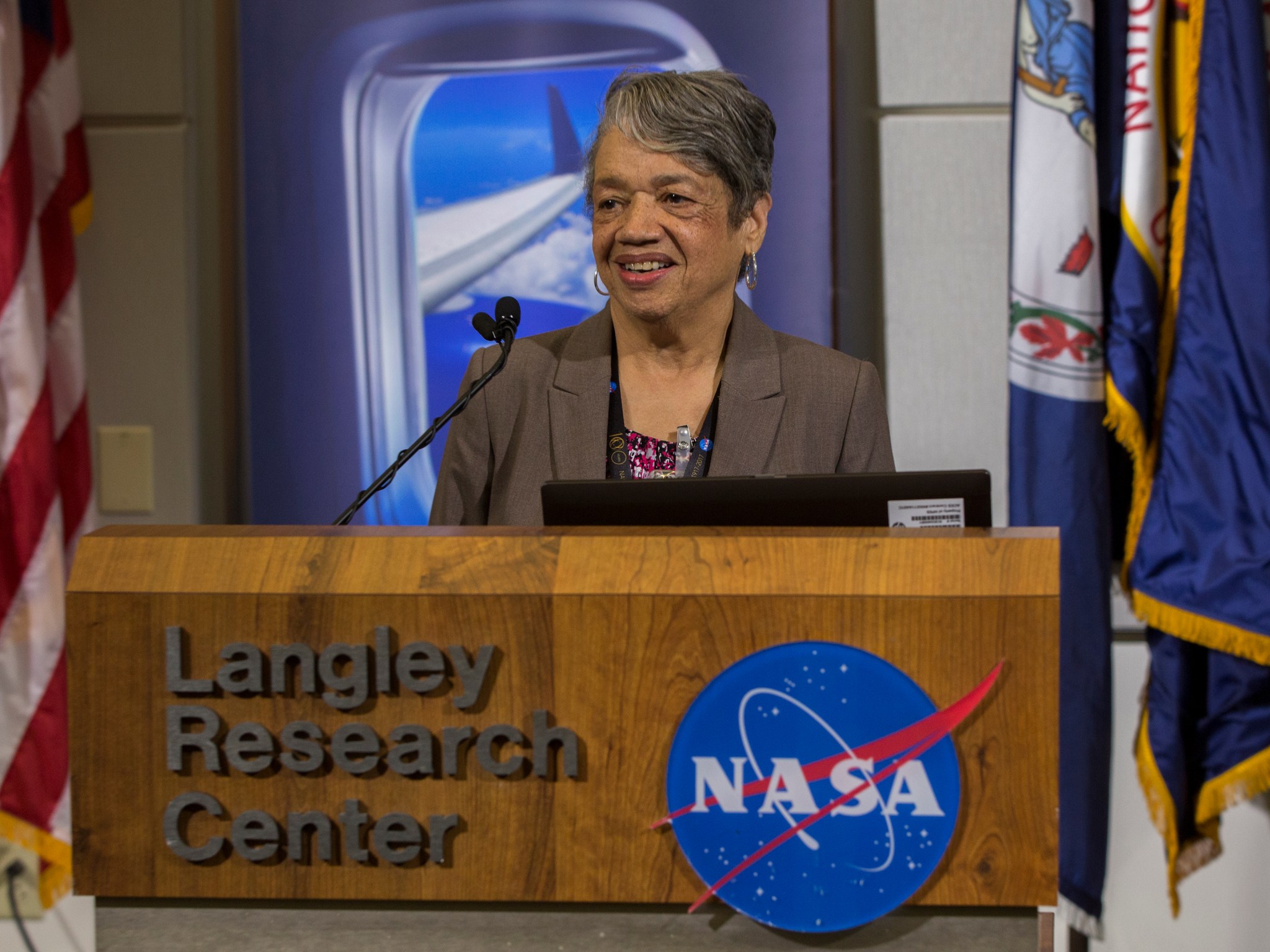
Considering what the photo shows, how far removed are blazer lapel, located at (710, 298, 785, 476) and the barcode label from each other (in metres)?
0.55

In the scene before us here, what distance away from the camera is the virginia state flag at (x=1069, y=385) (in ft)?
7.14

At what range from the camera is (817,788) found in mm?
873

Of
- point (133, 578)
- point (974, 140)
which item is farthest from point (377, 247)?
point (133, 578)

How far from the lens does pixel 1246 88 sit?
2.06 meters

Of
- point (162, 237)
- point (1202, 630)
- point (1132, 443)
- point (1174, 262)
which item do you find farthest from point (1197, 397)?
point (162, 237)

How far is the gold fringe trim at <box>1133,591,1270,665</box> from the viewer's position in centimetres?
200

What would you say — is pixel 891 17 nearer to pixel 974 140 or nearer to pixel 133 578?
pixel 974 140

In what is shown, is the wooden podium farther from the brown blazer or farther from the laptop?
the brown blazer

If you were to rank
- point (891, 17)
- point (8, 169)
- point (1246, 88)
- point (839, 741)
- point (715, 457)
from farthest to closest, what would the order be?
1. point (891, 17)
2. point (8, 169)
3. point (1246, 88)
4. point (715, 457)
5. point (839, 741)

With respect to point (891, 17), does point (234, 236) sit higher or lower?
lower

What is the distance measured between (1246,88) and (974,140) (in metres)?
0.58

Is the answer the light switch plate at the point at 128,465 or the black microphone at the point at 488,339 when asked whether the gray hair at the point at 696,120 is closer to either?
the black microphone at the point at 488,339

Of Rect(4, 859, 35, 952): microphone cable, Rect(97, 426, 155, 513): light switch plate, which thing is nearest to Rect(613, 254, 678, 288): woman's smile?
Rect(97, 426, 155, 513): light switch plate

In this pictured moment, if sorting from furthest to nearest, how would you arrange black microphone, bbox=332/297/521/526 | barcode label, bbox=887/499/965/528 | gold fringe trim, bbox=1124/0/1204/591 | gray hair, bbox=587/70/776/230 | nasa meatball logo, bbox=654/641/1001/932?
1. gold fringe trim, bbox=1124/0/1204/591
2. gray hair, bbox=587/70/776/230
3. black microphone, bbox=332/297/521/526
4. barcode label, bbox=887/499/965/528
5. nasa meatball logo, bbox=654/641/1001/932
